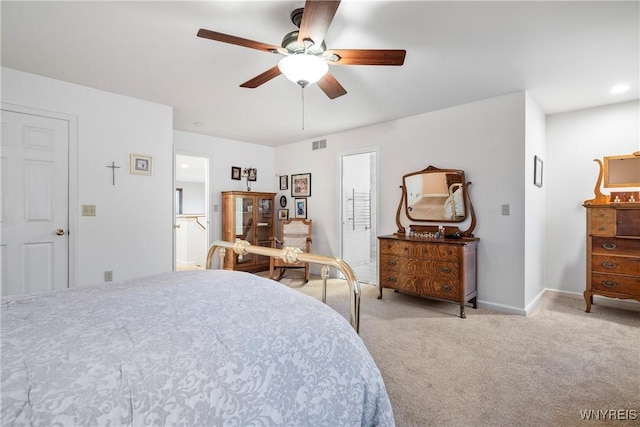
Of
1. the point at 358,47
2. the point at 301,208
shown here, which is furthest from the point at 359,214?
the point at 358,47

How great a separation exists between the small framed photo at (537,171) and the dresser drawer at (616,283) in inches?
44.2

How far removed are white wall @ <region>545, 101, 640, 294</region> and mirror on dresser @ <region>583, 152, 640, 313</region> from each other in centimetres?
21

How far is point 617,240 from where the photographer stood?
3.11 meters

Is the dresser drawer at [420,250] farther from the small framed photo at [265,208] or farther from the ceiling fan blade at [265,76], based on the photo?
the small framed photo at [265,208]

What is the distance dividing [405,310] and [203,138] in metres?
4.05

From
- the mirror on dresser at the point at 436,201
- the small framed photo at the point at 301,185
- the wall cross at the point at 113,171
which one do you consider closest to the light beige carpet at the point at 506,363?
the mirror on dresser at the point at 436,201

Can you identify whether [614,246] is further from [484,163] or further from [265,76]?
[265,76]

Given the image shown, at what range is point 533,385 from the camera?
1.95m

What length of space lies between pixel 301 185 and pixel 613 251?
13.9ft

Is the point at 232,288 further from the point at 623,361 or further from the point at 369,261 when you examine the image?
the point at 369,261

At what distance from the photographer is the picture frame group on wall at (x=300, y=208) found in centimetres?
551

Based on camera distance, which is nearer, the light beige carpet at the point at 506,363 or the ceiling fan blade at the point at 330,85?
the light beige carpet at the point at 506,363

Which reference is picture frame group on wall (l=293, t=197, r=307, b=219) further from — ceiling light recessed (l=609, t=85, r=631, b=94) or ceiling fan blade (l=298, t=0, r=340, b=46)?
ceiling light recessed (l=609, t=85, r=631, b=94)

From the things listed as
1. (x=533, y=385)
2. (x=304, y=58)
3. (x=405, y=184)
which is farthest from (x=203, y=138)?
(x=533, y=385)
